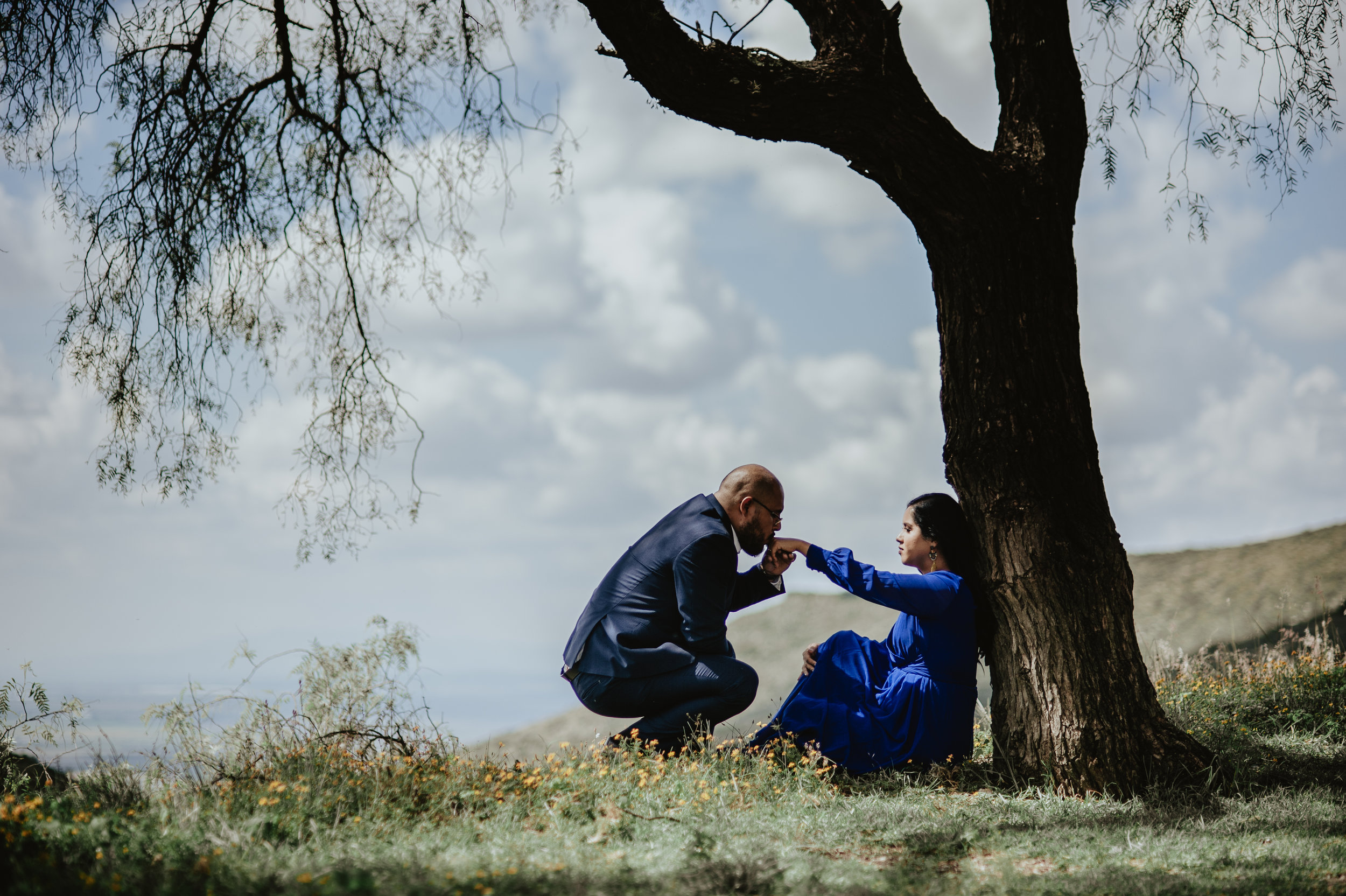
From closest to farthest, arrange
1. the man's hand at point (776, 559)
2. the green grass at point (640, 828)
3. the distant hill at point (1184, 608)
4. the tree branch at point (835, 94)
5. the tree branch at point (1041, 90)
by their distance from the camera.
→ the green grass at point (640, 828)
the tree branch at point (835, 94)
the man's hand at point (776, 559)
the tree branch at point (1041, 90)
the distant hill at point (1184, 608)

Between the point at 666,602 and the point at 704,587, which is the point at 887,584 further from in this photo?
the point at 666,602

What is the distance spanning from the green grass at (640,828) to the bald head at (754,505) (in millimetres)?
1205

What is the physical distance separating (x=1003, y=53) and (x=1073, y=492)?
2710mm

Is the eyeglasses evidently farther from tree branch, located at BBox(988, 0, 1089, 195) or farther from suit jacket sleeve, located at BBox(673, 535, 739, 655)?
tree branch, located at BBox(988, 0, 1089, 195)

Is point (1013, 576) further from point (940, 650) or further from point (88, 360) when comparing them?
point (88, 360)

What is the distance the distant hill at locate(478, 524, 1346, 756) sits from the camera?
11484 millimetres

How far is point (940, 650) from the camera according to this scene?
5.80 m

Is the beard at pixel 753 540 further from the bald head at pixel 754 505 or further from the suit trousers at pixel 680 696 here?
the suit trousers at pixel 680 696

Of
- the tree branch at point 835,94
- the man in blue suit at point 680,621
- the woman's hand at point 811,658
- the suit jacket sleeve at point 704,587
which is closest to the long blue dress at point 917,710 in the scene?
the woman's hand at point 811,658

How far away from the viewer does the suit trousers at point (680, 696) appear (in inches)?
226

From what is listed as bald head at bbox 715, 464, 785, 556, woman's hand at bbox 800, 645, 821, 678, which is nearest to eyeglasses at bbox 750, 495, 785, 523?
bald head at bbox 715, 464, 785, 556

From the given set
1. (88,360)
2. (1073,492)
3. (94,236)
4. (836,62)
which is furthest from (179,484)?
(1073,492)

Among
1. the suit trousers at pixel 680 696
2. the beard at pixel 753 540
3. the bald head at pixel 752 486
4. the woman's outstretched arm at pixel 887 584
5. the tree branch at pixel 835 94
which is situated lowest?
the suit trousers at pixel 680 696

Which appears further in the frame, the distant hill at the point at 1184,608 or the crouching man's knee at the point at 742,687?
the distant hill at the point at 1184,608
